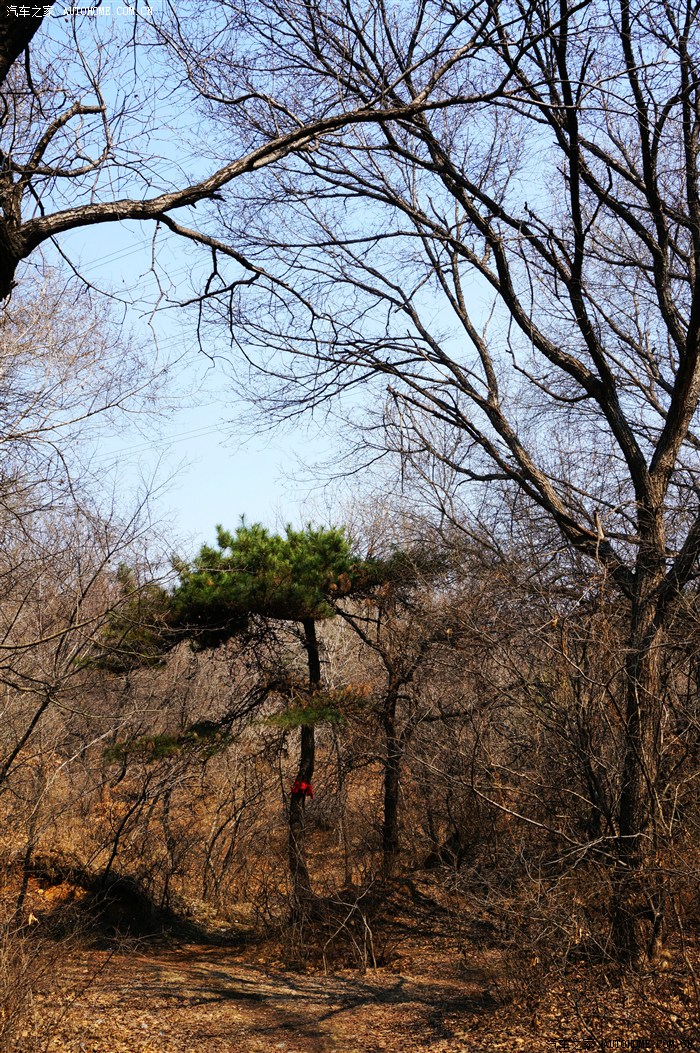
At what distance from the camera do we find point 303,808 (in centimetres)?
1261

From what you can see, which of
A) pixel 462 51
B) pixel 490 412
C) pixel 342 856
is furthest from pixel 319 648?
pixel 462 51

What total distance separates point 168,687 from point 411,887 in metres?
4.85

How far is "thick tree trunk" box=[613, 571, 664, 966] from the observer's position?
6.69 metres

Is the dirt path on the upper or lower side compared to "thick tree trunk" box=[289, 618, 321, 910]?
lower

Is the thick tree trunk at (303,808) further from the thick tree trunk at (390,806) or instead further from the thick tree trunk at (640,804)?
the thick tree trunk at (640,804)

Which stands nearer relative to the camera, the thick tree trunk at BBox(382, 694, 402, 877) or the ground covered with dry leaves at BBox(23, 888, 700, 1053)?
the ground covered with dry leaves at BBox(23, 888, 700, 1053)

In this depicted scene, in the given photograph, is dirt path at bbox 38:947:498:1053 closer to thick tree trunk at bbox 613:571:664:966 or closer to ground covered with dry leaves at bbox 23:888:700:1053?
ground covered with dry leaves at bbox 23:888:700:1053

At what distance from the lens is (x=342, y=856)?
14.4m

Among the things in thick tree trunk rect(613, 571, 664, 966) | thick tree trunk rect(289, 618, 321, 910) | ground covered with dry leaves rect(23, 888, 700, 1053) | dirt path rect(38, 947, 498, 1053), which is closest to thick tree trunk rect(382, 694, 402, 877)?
thick tree trunk rect(289, 618, 321, 910)

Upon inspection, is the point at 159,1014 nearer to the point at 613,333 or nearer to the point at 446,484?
the point at 446,484

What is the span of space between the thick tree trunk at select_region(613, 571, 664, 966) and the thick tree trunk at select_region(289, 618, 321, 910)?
5706mm

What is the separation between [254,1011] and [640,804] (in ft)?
15.2

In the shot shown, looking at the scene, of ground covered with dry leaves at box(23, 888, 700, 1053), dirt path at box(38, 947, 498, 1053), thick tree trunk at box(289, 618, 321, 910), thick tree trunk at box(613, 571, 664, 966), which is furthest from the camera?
thick tree trunk at box(289, 618, 321, 910)

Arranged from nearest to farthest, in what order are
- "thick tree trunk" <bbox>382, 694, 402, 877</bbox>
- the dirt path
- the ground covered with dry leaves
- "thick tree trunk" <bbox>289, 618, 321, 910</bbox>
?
the ground covered with dry leaves → the dirt path → "thick tree trunk" <bbox>289, 618, 321, 910</bbox> → "thick tree trunk" <bbox>382, 694, 402, 877</bbox>
